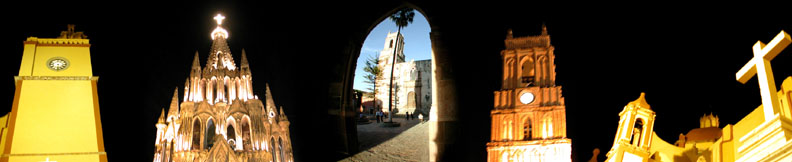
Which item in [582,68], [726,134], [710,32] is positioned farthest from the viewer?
[582,68]

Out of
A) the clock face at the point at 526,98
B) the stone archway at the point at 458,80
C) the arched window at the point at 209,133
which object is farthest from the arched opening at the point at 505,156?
the arched window at the point at 209,133

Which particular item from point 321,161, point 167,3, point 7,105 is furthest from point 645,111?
point 7,105

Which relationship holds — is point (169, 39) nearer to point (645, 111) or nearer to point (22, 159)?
point (22, 159)

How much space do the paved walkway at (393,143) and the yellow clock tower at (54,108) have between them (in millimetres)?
5425

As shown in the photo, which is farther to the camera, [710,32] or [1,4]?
[1,4]

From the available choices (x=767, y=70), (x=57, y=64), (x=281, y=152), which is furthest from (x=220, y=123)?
(x=767, y=70)

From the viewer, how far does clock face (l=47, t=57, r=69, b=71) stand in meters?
8.05

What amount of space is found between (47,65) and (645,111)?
9739 mm

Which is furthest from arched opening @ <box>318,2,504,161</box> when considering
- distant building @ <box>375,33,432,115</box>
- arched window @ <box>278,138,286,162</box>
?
distant building @ <box>375,33,432,115</box>

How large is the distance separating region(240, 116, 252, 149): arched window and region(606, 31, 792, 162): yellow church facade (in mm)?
6403

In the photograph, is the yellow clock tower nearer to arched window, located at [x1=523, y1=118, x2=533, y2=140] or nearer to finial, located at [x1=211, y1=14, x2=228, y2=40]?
finial, located at [x1=211, y1=14, x2=228, y2=40]

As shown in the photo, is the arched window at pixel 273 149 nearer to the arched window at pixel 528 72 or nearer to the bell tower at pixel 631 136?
the arched window at pixel 528 72

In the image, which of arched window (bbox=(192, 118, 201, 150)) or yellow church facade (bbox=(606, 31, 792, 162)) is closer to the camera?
yellow church facade (bbox=(606, 31, 792, 162))

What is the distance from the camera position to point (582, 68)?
334 inches
